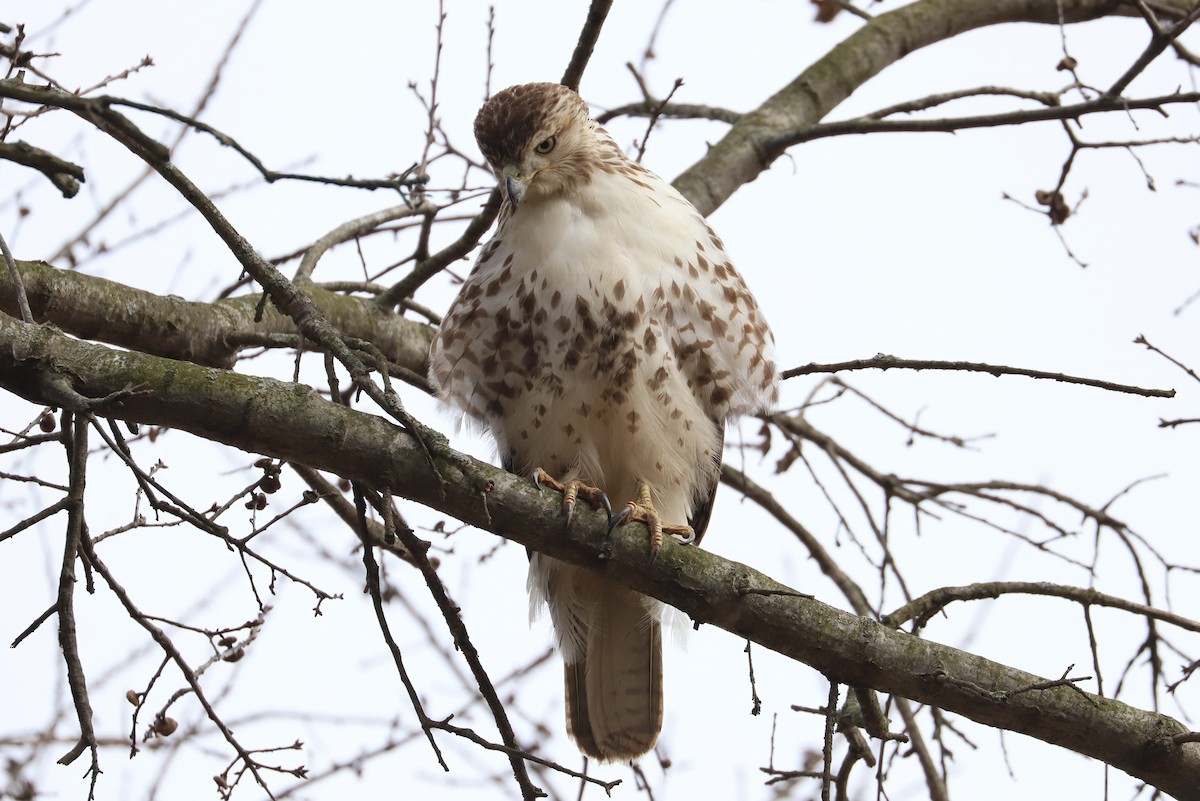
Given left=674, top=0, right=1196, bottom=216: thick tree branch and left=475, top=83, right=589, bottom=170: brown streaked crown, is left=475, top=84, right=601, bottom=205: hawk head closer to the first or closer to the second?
left=475, top=83, right=589, bottom=170: brown streaked crown

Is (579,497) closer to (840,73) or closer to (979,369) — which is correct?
(979,369)

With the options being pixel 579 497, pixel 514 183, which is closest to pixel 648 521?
pixel 579 497

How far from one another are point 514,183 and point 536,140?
240mm

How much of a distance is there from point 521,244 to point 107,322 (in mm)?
1259

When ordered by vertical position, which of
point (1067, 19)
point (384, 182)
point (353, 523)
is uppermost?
point (1067, 19)

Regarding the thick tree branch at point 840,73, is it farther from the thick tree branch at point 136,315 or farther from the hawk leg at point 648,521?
the hawk leg at point 648,521

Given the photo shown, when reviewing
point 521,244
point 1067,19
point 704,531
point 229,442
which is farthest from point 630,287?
point 1067,19

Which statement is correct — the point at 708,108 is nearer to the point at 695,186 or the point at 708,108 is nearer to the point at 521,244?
the point at 695,186

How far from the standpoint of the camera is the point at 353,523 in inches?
151

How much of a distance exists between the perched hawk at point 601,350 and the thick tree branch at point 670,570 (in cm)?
64

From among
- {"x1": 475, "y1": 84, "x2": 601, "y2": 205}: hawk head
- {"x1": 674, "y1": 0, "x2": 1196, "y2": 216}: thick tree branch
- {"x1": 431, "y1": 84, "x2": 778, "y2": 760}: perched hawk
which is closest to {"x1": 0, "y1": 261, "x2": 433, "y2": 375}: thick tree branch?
{"x1": 431, "y1": 84, "x2": 778, "y2": 760}: perched hawk

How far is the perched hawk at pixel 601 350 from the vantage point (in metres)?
3.72

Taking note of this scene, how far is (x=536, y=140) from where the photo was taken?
401cm

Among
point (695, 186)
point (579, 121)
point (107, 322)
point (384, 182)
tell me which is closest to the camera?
point (384, 182)
